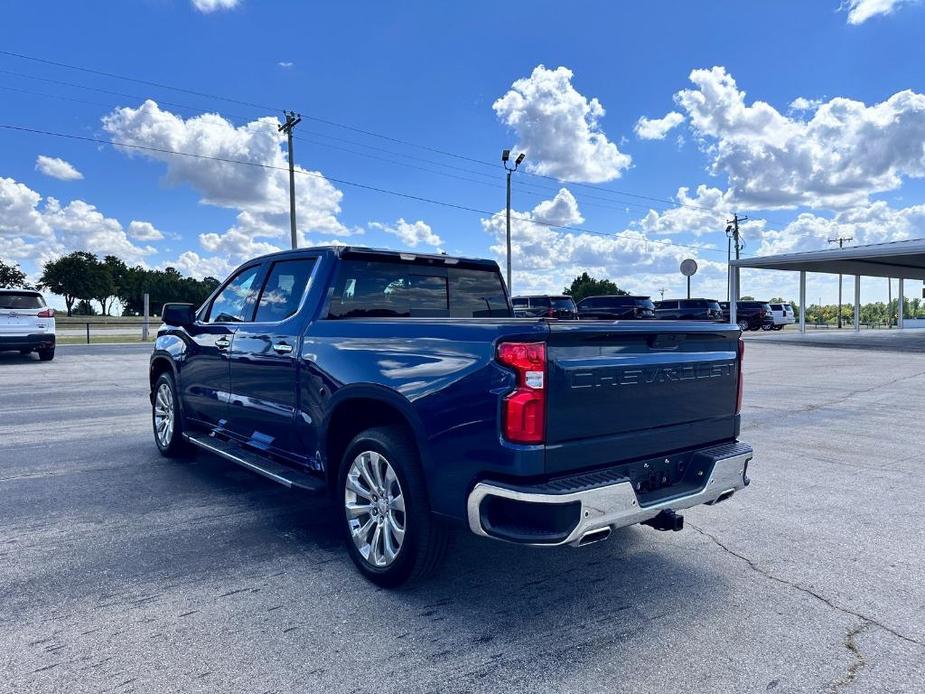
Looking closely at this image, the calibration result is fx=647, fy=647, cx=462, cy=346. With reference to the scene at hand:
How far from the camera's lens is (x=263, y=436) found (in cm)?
461

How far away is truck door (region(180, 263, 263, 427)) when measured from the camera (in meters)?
5.06

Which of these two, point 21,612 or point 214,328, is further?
point 214,328

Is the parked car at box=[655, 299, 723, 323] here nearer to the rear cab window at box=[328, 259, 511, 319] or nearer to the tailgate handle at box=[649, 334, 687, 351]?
the rear cab window at box=[328, 259, 511, 319]

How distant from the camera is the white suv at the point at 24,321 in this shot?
51.4 ft

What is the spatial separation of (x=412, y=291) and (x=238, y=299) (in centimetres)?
155

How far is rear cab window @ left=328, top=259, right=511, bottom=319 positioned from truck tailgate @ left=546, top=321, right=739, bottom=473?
1.78 metres

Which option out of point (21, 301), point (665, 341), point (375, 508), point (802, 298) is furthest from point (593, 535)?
point (802, 298)

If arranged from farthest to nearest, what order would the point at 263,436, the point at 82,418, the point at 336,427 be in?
the point at 82,418
the point at 263,436
the point at 336,427

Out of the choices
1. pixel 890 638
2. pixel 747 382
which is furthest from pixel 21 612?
pixel 747 382

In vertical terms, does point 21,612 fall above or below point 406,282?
below

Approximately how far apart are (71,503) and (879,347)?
28303 mm

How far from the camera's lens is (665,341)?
3.43m

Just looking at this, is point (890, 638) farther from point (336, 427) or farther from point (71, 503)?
point (71, 503)

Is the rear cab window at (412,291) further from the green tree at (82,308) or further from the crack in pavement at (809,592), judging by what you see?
the green tree at (82,308)
